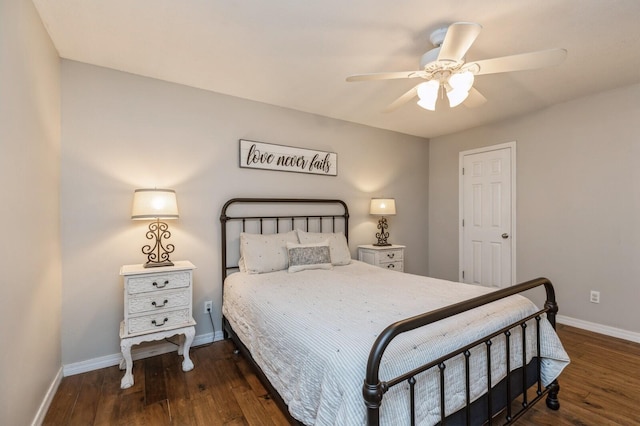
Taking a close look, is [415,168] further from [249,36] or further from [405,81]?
[249,36]

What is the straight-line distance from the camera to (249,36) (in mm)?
2031

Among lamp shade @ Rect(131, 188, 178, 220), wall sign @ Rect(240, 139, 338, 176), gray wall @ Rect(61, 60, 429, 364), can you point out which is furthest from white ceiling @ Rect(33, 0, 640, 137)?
lamp shade @ Rect(131, 188, 178, 220)

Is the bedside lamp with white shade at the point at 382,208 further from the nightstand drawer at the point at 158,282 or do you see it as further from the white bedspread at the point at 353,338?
the nightstand drawer at the point at 158,282

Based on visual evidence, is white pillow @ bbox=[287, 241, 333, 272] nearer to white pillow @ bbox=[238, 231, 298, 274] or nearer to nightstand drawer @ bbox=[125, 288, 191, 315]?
white pillow @ bbox=[238, 231, 298, 274]

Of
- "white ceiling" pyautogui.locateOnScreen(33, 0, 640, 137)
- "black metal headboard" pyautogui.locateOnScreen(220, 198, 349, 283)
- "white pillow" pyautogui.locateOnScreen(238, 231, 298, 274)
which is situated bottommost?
"white pillow" pyautogui.locateOnScreen(238, 231, 298, 274)

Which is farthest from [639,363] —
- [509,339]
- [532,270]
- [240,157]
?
[240,157]

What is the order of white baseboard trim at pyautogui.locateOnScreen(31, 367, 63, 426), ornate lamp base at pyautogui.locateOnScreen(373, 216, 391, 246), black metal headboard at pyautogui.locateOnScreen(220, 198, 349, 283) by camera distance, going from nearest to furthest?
white baseboard trim at pyautogui.locateOnScreen(31, 367, 63, 426)
black metal headboard at pyautogui.locateOnScreen(220, 198, 349, 283)
ornate lamp base at pyautogui.locateOnScreen(373, 216, 391, 246)

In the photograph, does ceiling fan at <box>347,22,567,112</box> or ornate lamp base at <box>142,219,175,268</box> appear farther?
ornate lamp base at <box>142,219,175,268</box>

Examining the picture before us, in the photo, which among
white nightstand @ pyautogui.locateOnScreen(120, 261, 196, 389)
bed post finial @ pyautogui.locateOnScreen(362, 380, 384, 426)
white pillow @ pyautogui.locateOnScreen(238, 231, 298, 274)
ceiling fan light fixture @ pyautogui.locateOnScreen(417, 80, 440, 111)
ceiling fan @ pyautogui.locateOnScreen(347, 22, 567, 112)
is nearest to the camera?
bed post finial @ pyautogui.locateOnScreen(362, 380, 384, 426)

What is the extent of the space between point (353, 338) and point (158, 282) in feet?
5.43

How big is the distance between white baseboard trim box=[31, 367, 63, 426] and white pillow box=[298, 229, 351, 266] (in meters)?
2.10

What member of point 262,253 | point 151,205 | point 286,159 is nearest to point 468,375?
point 262,253

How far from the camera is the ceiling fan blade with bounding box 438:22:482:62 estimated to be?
1452mm

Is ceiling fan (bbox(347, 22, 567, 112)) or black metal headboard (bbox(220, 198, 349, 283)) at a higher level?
ceiling fan (bbox(347, 22, 567, 112))
